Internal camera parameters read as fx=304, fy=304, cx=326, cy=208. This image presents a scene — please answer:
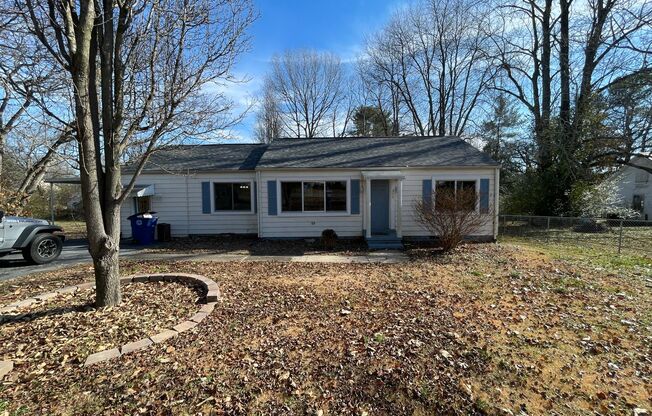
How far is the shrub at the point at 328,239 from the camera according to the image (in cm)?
1004

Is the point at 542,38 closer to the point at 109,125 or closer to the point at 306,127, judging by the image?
the point at 306,127

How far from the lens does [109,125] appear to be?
13.8 ft

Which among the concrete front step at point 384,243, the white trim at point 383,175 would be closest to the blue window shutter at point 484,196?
the white trim at point 383,175

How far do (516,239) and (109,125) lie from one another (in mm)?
13186

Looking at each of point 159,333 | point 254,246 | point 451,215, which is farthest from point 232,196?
point 159,333

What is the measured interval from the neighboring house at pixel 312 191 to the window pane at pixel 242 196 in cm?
4

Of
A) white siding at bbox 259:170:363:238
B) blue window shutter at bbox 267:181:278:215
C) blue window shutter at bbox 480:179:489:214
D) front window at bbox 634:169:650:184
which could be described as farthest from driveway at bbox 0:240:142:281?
front window at bbox 634:169:650:184

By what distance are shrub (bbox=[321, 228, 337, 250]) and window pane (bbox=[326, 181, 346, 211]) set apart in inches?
39.4

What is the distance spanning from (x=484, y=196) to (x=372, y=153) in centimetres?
441

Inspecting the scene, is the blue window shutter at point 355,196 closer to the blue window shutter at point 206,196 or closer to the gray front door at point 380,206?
the gray front door at point 380,206

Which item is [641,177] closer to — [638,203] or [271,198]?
[638,203]

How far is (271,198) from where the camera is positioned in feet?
36.1

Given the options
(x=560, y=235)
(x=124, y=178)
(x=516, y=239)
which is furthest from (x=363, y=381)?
(x=560, y=235)

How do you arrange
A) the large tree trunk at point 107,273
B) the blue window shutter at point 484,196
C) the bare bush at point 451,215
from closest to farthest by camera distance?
the large tree trunk at point 107,273, the bare bush at point 451,215, the blue window shutter at point 484,196
